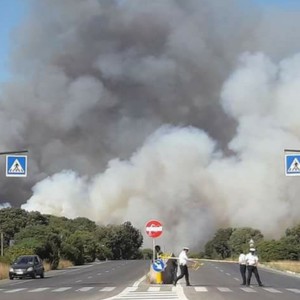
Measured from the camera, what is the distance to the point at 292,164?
31672mm

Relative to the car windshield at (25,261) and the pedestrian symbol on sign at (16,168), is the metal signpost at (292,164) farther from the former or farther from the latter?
the car windshield at (25,261)

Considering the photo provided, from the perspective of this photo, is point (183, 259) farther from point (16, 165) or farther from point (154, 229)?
point (16, 165)

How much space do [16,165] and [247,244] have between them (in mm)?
71818

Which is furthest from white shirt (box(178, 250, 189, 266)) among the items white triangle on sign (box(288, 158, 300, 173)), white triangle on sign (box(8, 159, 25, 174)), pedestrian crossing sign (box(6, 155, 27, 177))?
white triangle on sign (box(8, 159, 25, 174))

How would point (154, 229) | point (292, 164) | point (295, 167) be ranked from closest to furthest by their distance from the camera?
point (154, 229)
point (295, 167)
point (292, 164)

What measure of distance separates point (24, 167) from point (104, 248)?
87009mm

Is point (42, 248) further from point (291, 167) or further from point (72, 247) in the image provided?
point (291, 167)

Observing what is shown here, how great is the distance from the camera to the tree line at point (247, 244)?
83.8 meters

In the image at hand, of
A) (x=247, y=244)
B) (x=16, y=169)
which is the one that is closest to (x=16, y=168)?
(x=16, y=169)

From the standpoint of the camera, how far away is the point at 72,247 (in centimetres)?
8075

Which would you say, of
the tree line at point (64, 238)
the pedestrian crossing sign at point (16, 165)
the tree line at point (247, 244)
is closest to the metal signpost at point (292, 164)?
the pedestrian crossing sign at point (16, 165)

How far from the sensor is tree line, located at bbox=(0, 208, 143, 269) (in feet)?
211

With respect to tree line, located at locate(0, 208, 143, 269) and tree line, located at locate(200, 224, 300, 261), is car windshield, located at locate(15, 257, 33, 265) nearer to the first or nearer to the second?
tree line, located at locate(0, 208, 143, 269)

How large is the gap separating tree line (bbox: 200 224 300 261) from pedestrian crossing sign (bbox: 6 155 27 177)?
49575 millimetres
